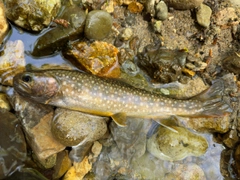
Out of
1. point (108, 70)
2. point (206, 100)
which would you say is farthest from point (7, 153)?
point (206, 100)

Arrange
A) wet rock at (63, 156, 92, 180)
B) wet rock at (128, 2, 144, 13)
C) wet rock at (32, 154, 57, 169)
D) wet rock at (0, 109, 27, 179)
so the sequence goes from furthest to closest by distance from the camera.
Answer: wet rock at (128, 2, 144, 13) < wet rock at (63, 156, 92, 180) < wet rock at (32, 154, 57, 169) < wet rock at (0, 109, 27, 179)

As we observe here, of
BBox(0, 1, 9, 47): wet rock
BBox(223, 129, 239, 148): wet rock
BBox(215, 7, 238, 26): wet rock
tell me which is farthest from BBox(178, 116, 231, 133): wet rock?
BBox(0, 1, 9, 47): wet rock

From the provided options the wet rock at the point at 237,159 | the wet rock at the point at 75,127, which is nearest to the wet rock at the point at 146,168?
the wet rock at the point at 75,127

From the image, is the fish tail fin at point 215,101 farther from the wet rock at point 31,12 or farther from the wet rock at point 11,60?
the wet rock at point 11,60

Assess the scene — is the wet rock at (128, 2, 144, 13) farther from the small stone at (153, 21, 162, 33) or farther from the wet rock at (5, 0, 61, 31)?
the wet rock at (5, 0, 61, 31)

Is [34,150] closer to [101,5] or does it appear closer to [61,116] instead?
[61,116]

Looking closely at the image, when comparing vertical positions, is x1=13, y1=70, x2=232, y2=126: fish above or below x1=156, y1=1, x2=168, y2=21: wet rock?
below
